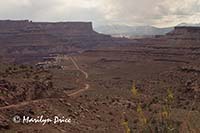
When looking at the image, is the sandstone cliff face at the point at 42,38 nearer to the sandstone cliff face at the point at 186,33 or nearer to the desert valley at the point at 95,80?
the desert valley at the point at 95,80

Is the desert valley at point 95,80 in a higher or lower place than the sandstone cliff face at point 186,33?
lower

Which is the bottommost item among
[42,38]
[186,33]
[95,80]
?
[95,80]

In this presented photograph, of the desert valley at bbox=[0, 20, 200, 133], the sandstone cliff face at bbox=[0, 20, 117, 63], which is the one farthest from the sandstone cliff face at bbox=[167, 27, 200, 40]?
the sandstone cliff face at bbox=[0, 20, 117, 63]

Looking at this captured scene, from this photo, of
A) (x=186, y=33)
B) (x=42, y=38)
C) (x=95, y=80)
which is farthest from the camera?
(x=42, y=38)

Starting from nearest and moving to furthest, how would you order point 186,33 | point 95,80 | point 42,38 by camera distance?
point 95,80
point 186,33
point 42,38

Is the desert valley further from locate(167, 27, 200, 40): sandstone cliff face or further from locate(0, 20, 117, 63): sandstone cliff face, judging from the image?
locate(167, 27, 200, 40): sandstone cliff face

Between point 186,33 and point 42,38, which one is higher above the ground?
point 186,33

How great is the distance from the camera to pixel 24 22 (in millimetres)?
165875

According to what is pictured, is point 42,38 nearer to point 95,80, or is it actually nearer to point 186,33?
point 186,33

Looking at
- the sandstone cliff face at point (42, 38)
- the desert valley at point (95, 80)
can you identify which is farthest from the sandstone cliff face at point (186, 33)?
the sandstone cliff face at point (42, 38)

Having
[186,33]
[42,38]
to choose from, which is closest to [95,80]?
[186,33]

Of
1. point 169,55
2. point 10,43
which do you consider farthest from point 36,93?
point 10,43

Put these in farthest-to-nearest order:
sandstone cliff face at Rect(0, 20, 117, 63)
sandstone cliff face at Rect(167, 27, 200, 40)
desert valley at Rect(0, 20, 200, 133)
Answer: sandstone cliff face at Rect(0, 20, 117, 63), sandstone cliff face at Rect(167, 27, 200, 40), desert valley at Rect(0, 20, 200, 133)

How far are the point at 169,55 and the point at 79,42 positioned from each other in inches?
3162
